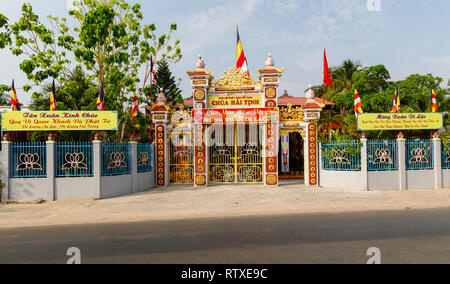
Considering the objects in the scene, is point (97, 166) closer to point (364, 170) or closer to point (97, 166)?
point (97, 166)

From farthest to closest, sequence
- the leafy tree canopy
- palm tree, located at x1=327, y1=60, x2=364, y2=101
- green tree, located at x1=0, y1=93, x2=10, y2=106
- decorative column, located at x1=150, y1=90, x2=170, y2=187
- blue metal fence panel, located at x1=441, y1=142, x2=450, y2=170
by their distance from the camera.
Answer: palm tree, located at x1=327, y1=60, x2=364, y2=101 → green tree, located at x1=0, y1=93, x2=10, y2=106 → the leafy tree canopy → decorative column, located at x1=150, y1=90, x2=170, y2=187 → blue metal fence panel, located at x1=441, y1=142, x2=450, y2=170

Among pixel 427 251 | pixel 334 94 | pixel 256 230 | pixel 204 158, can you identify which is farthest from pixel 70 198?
pixel 334 94

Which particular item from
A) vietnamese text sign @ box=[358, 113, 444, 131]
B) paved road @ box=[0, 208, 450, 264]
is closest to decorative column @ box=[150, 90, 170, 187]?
paved road @ box=[0, 208, 450, 264]

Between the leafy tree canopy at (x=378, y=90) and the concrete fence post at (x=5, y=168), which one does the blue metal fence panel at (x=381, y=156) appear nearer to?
the leafy tree canopy at (x=378, y=90)

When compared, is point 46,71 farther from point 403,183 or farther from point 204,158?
point 403,183

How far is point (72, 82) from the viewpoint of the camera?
50.2 feet

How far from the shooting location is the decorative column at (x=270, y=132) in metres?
13.0

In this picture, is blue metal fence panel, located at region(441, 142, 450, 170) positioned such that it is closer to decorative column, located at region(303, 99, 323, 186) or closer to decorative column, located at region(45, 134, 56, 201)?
decorative column, located at region(303, 99, 323, 186)

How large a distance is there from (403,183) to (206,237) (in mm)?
9650

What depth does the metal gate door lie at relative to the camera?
13.4 m

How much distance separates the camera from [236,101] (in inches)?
528

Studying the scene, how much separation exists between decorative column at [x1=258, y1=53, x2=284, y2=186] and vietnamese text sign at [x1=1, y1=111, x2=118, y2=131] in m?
6.53

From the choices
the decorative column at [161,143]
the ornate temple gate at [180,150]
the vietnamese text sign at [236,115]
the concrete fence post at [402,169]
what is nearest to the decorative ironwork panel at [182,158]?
the ornate temple gate at [180,150]

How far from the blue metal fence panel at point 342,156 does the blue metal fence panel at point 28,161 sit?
36.7ft
